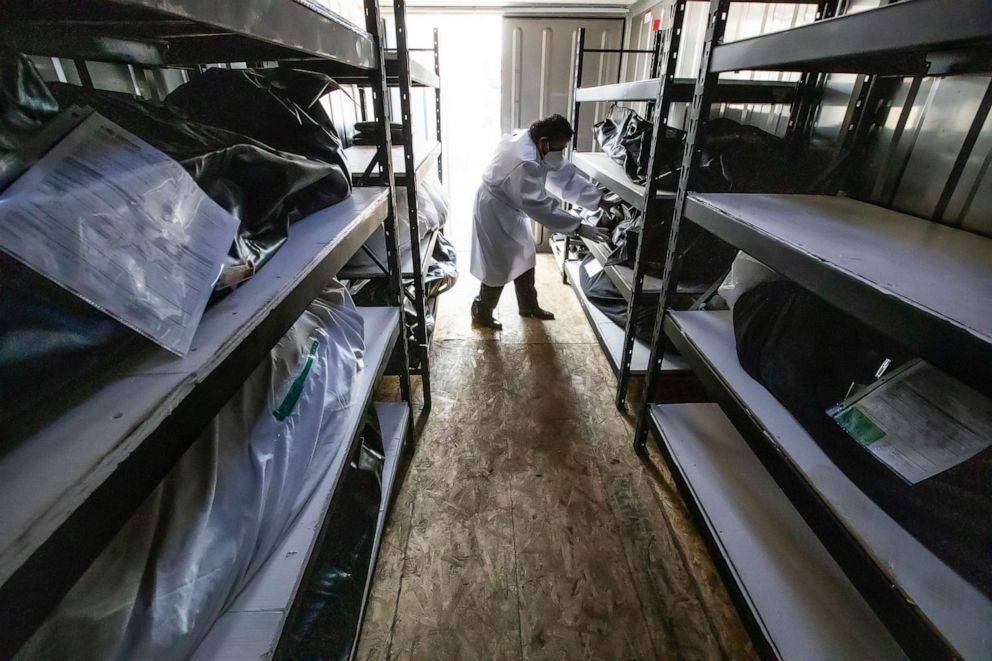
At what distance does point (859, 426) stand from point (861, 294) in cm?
40

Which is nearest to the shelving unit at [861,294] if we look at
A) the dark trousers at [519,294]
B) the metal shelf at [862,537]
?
the metal shelf at [862,537]

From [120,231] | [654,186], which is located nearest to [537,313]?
[654,186]

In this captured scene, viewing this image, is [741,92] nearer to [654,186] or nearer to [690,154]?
[654,186]

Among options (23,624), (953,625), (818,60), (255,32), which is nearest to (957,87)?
(818,60)

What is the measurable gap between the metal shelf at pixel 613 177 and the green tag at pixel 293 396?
132cm

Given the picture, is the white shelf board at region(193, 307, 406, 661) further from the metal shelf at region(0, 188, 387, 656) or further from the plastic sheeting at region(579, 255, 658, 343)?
the plastic sheeting at region(579, 255, 658, 343)

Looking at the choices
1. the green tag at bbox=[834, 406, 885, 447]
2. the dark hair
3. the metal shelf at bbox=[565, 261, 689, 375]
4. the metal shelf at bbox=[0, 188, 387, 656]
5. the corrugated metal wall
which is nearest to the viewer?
the metal shelf at bbox=[0, 188, 387, 656]

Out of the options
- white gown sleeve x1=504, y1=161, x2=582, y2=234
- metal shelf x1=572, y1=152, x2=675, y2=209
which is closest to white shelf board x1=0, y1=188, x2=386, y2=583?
metal shelf x1=572, y1=152, x2=675, y2=209

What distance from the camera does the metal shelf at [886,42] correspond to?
546 mm

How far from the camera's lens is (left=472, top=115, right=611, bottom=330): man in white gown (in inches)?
93.6

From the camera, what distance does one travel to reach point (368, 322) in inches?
57.0

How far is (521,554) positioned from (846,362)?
3.27 feet

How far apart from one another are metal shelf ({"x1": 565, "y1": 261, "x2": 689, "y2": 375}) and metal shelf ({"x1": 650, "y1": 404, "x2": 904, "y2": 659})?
426mm

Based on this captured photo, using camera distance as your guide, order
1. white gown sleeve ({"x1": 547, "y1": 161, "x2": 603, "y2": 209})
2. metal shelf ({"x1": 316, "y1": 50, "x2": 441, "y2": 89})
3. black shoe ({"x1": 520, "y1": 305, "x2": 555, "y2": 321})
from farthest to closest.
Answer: black shoe ({"x1": 520, "y1": 305, "x2": 555, "y2": 321})
white gown sleeve ({"x1": 547, "y1": 161, "x2": 603, "y2": 209})
metal shelf ({"x1": 316, "y1": 50, "x2": 441, "y2": 89})
